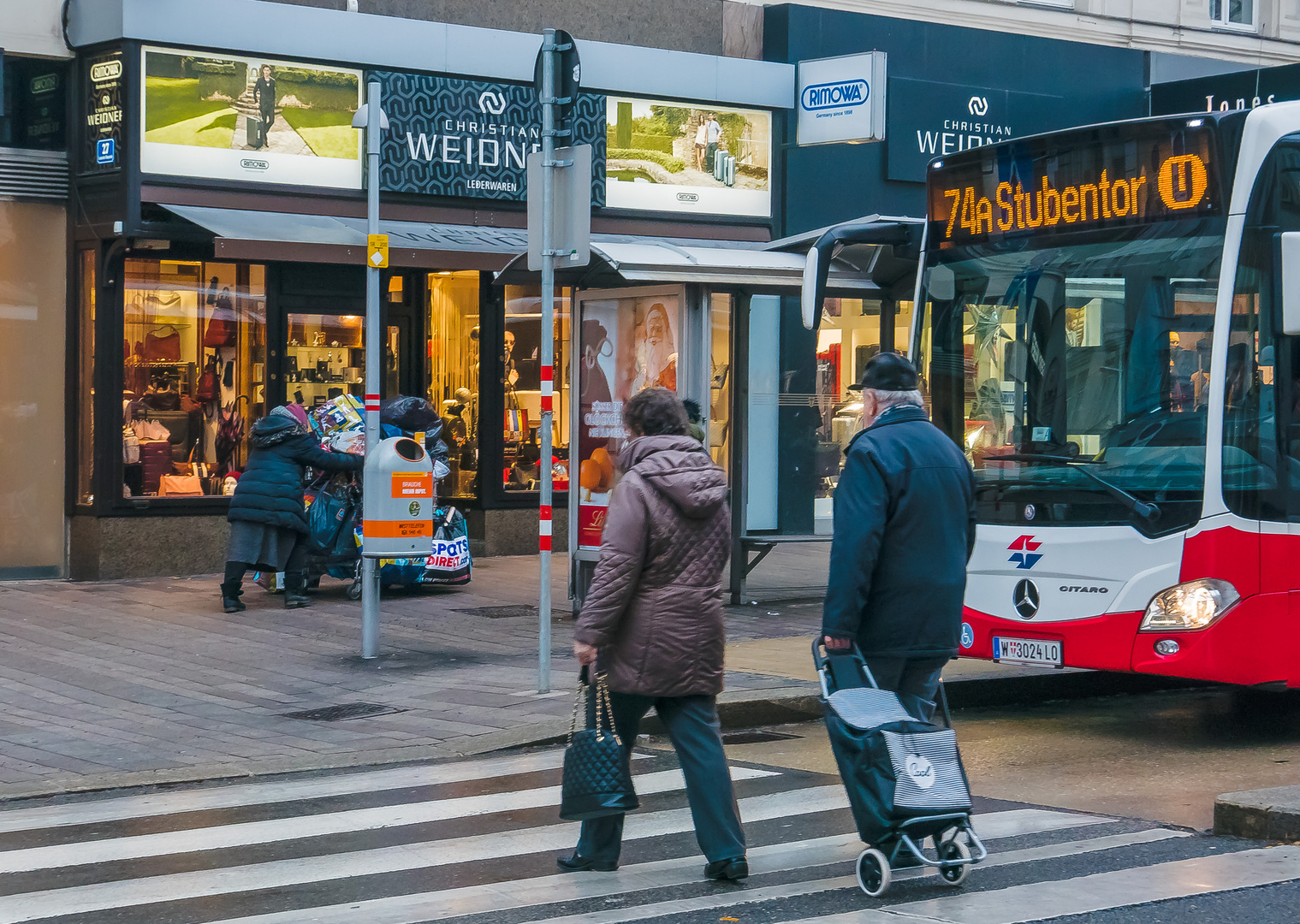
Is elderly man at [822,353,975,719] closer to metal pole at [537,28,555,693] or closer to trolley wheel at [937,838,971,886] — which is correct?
trolley wheel at [937,838,971,886]

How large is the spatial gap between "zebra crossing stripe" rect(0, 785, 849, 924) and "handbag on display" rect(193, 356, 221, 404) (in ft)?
30.9

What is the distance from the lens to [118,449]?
48.0 feet

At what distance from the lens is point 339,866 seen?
6.17 m

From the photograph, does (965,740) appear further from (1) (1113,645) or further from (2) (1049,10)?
(2) (1049,10)

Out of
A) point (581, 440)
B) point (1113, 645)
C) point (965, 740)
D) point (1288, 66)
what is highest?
point (1288, 66)

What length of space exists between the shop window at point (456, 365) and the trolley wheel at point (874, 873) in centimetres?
1167

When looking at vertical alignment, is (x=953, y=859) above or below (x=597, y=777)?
below

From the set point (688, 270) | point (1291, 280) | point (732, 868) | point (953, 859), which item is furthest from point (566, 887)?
point (688, 270)

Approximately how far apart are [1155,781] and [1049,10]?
14926 mm

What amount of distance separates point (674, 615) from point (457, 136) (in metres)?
11.3

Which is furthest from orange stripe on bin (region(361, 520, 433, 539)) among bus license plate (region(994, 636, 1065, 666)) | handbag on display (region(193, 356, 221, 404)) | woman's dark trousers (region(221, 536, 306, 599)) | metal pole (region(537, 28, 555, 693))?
handbag on display (region(193, 356, 221, 404))

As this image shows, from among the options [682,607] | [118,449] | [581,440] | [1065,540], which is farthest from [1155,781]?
[118,449]

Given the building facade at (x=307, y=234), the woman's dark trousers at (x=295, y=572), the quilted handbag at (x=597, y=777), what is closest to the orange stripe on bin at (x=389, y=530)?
the woman's dark trousers at (x=295, y=572)

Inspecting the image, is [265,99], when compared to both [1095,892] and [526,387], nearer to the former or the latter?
[526,387]
